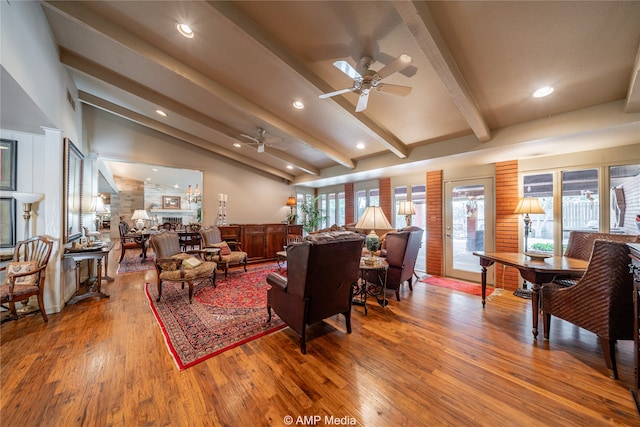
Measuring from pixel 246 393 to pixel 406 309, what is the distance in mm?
2237

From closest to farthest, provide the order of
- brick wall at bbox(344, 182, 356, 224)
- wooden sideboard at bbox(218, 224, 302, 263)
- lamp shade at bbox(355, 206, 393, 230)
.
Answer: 1. lamp shade at bbox(355, 206, 393, 230)
2. wooden sideboard at bbox(218, 224, 302, 263)
3. brick wall at bbox(344, 182, 356, 224)

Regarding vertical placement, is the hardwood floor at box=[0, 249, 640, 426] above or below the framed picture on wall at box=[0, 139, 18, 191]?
below

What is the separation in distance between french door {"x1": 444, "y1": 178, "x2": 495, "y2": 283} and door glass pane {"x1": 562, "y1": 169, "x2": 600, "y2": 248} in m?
0.94

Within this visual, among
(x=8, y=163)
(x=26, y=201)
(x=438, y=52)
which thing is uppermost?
(x=438, y=52)

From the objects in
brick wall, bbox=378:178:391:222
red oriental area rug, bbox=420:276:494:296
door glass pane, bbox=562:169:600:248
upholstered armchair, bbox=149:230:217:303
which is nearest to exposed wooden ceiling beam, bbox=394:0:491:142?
door glass pane, bbox=562:169:600:248

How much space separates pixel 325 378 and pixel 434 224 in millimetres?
4224

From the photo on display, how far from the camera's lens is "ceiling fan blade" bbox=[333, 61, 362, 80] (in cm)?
201

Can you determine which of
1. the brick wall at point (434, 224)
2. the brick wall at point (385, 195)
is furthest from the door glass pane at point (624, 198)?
the brick wall at point (385, 195)

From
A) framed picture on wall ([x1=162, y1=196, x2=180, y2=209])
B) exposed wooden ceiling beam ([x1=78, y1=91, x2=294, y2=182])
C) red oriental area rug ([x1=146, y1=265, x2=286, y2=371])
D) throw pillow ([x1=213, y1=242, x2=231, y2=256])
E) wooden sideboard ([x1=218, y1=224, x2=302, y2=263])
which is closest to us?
red oriental area rug ([x1=146, y1=265, x2=286, y2=371])

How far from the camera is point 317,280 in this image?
2072mm

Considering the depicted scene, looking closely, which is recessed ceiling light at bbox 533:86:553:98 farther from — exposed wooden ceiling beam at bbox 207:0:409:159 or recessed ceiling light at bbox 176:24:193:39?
recessed ceiling light at bbox 176:24:193:39

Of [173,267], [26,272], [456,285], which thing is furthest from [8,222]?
[456,285]

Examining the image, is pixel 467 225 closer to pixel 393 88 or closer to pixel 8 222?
pixel 393 88

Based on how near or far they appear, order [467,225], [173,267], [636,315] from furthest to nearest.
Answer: [467,225], [173,267], [636,315]
